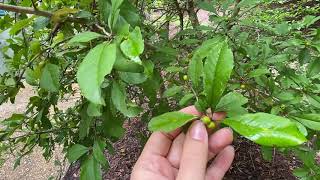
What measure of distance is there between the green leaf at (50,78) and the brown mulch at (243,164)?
1.30 metres

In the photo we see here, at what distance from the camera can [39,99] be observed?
1519 mm

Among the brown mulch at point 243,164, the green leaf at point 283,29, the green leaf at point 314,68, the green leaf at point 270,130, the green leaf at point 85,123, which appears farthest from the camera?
the brown mulch at point 243,164

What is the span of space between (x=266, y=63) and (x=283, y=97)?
0.22 meters

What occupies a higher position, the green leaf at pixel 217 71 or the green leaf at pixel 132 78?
the green leaf at pixel 217 71

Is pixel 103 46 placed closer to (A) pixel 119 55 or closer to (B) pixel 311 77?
(A) pixel 119 55

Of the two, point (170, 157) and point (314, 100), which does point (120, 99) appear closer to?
point (170, 157)

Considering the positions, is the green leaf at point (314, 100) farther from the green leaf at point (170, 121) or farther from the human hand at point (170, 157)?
the green leaf at point (170, 121)

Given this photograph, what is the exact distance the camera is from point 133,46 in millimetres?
690

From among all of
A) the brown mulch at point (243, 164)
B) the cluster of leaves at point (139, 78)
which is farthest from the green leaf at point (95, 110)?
the brown mulch at point (243, 164)

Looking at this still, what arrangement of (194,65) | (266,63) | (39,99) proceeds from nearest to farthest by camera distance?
(194,65)
(266,63)
(39,99)

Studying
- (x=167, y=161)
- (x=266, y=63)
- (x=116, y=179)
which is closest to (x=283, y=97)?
(x=266, y=63)

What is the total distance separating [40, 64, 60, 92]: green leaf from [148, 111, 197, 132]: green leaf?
1.46 ft

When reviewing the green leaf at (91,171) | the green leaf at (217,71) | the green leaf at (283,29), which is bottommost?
the green leaf at (91,171)

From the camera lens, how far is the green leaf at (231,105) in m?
0.85
